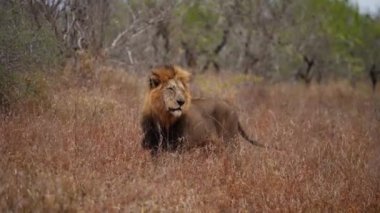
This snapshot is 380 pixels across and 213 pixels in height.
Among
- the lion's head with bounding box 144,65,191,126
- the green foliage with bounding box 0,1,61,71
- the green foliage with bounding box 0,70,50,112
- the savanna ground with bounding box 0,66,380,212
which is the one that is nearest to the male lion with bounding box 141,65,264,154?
the lion's head with bounding box 144,65,191,126

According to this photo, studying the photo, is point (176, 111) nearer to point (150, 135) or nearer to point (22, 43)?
point (150, 135)

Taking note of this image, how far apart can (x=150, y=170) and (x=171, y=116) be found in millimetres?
1020

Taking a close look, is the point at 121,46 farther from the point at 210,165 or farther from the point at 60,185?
the point at 60,185

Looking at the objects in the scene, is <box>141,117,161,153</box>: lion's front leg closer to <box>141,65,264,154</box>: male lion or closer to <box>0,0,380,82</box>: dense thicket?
<box>141,65,264,154</box>: male lion

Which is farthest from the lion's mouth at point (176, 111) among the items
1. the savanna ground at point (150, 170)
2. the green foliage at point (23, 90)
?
the green foliage at point (23, 90)

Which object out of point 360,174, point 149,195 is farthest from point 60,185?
point 360,174

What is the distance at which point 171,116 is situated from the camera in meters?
7.48

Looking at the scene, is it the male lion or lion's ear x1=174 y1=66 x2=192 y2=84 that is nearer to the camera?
the male lion

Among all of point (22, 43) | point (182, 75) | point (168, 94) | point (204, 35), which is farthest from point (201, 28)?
point (168, 94)

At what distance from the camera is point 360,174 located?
707 centimetres

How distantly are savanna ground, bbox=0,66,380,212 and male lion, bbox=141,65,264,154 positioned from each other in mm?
232

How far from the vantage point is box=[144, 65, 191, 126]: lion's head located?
24.2 ft

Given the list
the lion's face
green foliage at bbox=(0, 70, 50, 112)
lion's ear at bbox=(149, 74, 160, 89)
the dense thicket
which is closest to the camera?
the lion's face

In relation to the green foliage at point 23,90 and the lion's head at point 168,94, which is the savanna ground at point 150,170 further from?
the lion's head at point 168,94
